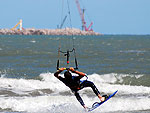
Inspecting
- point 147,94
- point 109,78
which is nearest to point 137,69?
point 109,78

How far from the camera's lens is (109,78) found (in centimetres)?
Answer: 2194

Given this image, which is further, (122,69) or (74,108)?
(122,69)

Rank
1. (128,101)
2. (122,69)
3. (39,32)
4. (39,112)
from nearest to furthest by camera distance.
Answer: (39,112) → (128,101) → (122,69) → (39,32)

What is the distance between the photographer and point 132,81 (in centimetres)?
2095

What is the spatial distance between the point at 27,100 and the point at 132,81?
7842mm

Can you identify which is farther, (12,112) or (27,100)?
(27,100)

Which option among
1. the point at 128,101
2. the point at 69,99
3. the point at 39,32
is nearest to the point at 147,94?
the point at 128,101

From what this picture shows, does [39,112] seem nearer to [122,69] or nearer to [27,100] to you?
[27,100]

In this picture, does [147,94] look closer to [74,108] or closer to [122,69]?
[74,108]

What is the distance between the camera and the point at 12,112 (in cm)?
1333

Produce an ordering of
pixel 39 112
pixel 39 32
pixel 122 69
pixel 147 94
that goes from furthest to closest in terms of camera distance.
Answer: pixel 39 32 < pixel 122 69 < pixel 147 94 < pixel 39 112

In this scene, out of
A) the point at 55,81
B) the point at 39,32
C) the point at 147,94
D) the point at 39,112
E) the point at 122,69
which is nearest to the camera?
the point at 39,112

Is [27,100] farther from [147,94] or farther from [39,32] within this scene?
[39,32]

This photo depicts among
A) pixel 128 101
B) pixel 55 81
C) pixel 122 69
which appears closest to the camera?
pixel 128 101
